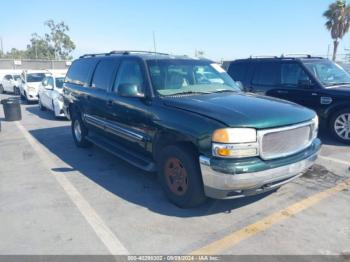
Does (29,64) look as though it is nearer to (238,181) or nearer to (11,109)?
(11,109)

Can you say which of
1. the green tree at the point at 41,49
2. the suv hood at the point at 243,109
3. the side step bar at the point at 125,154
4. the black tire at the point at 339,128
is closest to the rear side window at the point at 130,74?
the suv hood at the point at 243,109

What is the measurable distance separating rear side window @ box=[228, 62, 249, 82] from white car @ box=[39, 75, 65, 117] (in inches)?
227

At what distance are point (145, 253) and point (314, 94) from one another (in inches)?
225

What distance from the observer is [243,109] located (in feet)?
12.6

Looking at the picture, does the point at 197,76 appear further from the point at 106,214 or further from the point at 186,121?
the point at 106,214

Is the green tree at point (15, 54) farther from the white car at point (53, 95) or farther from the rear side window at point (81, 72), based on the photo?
the rear side window at point (81, 72)

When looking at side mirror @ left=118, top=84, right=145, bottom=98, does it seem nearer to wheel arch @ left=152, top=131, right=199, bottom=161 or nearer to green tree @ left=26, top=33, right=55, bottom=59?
wheel arch @ left=152, top=131, right=199, bottom=161

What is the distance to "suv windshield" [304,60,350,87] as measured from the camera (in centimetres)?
748

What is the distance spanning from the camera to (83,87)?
6.66 m


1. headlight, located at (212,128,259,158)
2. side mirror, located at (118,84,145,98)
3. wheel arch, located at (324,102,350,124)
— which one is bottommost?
wheel arch, located at (324,102,350,124)

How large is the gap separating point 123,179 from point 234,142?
7.83 ft

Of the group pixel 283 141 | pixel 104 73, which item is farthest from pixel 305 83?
pixel 104 73

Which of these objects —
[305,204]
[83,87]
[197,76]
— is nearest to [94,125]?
[83,87]

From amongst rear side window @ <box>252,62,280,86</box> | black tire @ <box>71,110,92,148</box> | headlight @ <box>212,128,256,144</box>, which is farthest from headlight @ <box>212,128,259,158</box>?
rear side window @ <box>252,62,280,86</box>
